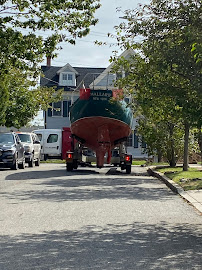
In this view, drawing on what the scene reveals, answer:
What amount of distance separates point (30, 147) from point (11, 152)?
4.09 meters

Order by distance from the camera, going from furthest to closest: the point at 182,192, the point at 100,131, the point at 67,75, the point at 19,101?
the point at 67,75 < the point at 19,101 < the point at 100,131 < the point at 182,192

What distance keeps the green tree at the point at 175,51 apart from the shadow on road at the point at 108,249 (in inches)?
86.3

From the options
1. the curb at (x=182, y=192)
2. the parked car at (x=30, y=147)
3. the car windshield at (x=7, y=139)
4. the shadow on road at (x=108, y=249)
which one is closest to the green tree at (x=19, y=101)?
the parked car at (x=30, y=147)

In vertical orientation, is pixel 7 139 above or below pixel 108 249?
above

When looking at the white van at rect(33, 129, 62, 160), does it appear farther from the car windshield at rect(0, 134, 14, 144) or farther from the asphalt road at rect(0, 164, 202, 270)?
the asphalt road at rect(0, 164, 202, 270)

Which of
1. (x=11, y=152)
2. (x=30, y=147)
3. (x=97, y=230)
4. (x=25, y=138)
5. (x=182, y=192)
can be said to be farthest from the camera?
(x=25, y=138)

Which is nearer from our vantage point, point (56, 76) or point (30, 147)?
point (30, 147)

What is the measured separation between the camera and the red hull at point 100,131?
2403cm

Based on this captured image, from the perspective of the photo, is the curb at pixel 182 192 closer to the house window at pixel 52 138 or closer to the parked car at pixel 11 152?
the parked car at pixel 11 152

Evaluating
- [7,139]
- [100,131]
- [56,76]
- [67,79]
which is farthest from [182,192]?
[56,76]

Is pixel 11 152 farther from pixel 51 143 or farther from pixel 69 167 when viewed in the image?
pixel 51 143

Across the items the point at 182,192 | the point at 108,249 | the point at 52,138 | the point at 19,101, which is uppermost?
the point at 19,101

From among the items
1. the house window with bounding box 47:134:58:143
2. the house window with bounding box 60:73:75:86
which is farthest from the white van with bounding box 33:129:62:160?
the house window with bounding box 60:73:75:86

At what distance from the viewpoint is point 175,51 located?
1149cm
